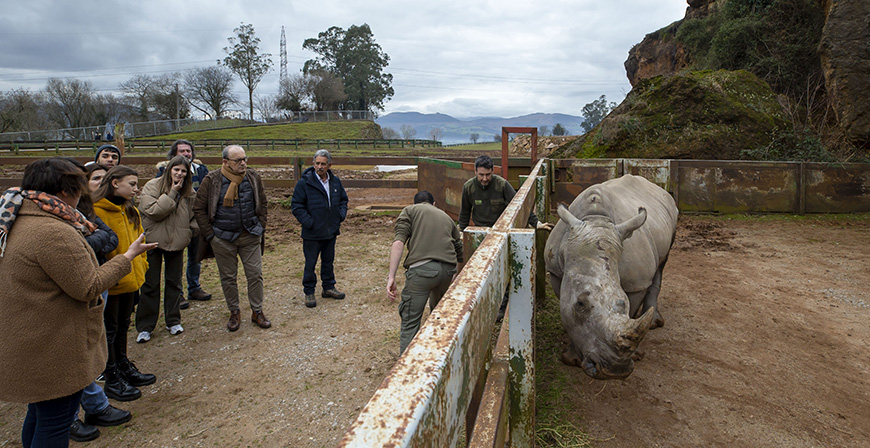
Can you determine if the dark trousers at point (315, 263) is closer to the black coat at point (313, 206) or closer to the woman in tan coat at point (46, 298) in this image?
the black coat at point (313, 206)

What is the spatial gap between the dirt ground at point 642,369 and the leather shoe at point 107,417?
0.05 m

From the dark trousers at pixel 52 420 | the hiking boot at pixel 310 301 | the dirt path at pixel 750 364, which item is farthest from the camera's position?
the hiking boot at pixel 310 301

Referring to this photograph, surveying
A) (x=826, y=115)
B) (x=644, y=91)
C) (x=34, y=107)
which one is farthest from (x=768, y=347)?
(x=34, y=107)

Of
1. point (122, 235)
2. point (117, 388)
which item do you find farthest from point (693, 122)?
point (117, 388)

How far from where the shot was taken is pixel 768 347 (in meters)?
4.32

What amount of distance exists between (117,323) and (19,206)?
5.50 ft

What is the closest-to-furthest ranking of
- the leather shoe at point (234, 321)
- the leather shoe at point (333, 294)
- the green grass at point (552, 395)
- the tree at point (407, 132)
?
the green grass at point (552, 395)
the leather shoe at point (234, 321)
the leather shoe at point (333, 294)
the tree at point (407, 132)

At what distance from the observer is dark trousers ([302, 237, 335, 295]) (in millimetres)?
5688

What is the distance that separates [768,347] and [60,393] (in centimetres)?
534

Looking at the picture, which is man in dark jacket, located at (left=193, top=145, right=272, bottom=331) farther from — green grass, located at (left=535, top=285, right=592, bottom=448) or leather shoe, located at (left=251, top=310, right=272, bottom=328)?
green grass, located at (left=535, top=285, right=592, bottom=448)

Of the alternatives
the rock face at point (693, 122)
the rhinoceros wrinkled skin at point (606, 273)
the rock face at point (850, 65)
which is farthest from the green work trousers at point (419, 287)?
the rock face at point (850, 65)

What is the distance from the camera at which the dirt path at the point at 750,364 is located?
312 cm

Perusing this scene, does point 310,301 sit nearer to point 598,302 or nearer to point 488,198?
point 488,198

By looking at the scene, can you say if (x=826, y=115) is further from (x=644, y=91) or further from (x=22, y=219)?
(x=22, y=219)
